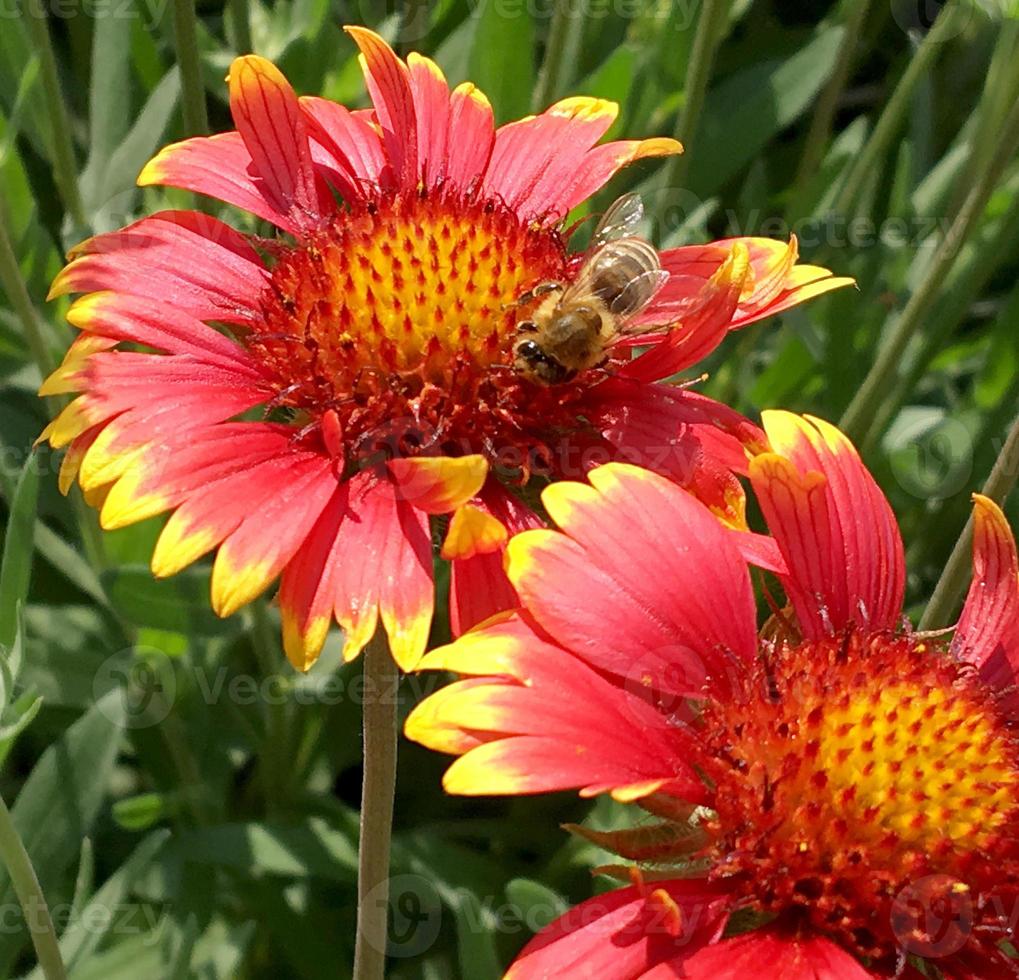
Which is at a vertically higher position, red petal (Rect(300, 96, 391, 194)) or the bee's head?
red petal (Rect(300, 96, 391, 194))

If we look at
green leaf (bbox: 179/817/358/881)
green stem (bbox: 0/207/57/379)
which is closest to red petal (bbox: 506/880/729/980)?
green leaf (bbox: 179/817/358/881)

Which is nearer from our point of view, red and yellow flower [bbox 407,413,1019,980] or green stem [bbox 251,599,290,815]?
red and yellow flower [bbox 407,413,1019,980]

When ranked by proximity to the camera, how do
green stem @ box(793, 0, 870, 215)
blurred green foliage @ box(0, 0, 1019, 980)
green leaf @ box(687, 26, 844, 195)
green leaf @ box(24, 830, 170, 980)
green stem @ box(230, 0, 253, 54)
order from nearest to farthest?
green leaf @ box(24, 830, 170, 980)
blurred green foliage @ box(0, 0, 1019, 980)
green stem @ box(230, 0, 253, 54)
green stem @ box(793, 0, 870, 215)
green leaf @ box(687, 26, 844, 195)

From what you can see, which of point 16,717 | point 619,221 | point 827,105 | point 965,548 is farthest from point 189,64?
point 827,105

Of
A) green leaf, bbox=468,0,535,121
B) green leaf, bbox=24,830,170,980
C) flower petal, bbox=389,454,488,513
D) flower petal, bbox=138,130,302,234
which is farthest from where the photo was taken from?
green leaf, bbox=468,0,535,121

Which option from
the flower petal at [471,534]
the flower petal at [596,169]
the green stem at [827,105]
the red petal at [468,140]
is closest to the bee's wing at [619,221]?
the flower petal at [596,169]

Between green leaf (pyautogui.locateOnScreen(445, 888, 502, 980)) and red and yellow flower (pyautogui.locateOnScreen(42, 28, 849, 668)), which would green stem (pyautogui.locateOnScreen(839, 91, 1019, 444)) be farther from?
green leaf (pyautogui.locateOnScreen(445, 888, 502, 980))

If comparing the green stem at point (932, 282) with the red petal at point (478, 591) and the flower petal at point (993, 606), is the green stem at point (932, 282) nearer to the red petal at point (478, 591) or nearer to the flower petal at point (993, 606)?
the flower petal at point (993, 606)
